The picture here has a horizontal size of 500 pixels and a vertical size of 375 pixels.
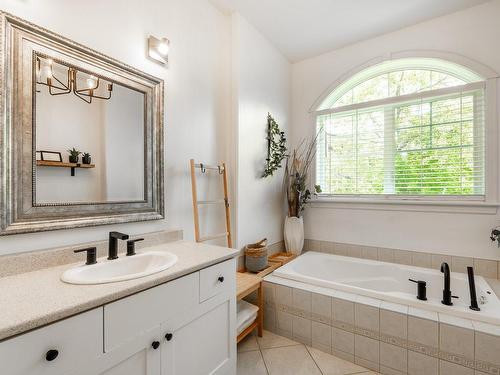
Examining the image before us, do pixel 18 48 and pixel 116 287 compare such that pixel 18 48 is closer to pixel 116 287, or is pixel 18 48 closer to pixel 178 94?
pixel 178 94

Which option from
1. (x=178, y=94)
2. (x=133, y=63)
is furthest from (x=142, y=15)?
(x=178, y=94)

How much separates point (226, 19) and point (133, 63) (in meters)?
1.19

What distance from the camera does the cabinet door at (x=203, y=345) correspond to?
115 centimetres

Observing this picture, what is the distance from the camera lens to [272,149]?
2.80 meters

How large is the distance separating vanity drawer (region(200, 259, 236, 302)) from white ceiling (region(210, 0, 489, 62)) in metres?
2.16

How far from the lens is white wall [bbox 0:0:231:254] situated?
1.28m

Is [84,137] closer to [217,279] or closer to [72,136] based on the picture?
[72,136]

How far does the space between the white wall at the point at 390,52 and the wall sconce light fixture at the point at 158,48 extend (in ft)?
6.12

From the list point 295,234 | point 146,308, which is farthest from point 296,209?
point 146,308

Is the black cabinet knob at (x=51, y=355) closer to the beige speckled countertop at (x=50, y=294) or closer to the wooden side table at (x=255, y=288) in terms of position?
the beige speckled countertop at (x=50, y=294)

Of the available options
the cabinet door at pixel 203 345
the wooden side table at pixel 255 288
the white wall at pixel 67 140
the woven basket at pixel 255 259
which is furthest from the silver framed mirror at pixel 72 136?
the woven basket at pixel 255 259

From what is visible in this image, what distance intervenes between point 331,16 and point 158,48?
1.64 m

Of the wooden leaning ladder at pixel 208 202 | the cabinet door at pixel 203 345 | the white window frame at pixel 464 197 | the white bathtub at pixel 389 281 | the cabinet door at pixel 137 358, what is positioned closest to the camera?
the cabinet door at pixel 137 358

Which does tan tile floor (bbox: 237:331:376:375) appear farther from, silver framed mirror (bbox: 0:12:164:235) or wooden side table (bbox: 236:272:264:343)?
silver framed mirror (bbox: 0:12:164:235)
